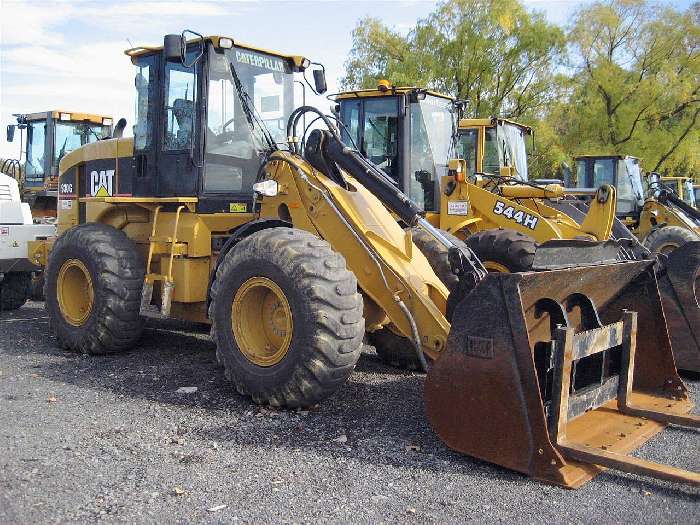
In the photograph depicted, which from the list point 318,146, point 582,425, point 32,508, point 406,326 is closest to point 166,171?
point 318,146

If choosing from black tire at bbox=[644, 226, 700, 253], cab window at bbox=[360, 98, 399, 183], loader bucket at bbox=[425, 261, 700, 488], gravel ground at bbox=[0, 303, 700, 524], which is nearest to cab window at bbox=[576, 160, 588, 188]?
black tire at bbox=[644, 226, 700, 253]

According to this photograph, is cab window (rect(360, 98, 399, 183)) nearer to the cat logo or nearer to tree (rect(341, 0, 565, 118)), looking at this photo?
the cat logo

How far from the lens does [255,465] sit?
422 centimetres

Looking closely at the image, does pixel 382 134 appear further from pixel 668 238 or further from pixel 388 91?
pixel 668 238

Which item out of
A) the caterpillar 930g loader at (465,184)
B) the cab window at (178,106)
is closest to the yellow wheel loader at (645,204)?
the caterpillar 930g loader at (465,184)

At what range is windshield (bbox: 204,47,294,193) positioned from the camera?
6.66 metres

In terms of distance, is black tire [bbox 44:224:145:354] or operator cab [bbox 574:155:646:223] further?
operator cab [bbox 574:155:646:223]

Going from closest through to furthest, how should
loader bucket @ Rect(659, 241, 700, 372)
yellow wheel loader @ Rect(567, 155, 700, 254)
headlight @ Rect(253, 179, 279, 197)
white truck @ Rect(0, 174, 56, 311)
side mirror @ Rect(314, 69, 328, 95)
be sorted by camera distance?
headlight @ Rect(253, 179, 279, 197), loader bucket @ Rect(659, 241, 700, 372), side mirror @ Rect(314, 69, 328, 95), white truck @ Rect(0, 174, 56, 311), yellow wheel loader @ Rect(567, 155, 700, 254)

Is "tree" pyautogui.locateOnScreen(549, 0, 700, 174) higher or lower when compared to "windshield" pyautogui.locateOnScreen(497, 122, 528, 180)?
higher

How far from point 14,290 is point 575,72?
25200mm

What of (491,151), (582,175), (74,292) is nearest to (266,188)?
(74,292)

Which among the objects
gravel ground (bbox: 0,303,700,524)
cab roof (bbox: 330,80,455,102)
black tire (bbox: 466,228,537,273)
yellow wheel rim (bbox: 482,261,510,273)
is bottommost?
gravel ground (bbox: 0,303,700,524)

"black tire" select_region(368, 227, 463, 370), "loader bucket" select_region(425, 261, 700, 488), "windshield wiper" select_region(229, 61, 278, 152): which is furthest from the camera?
"windshield wiper" select_region(229, 61, 278, 152)

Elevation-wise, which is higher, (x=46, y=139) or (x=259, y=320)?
(x=46, y=139)
